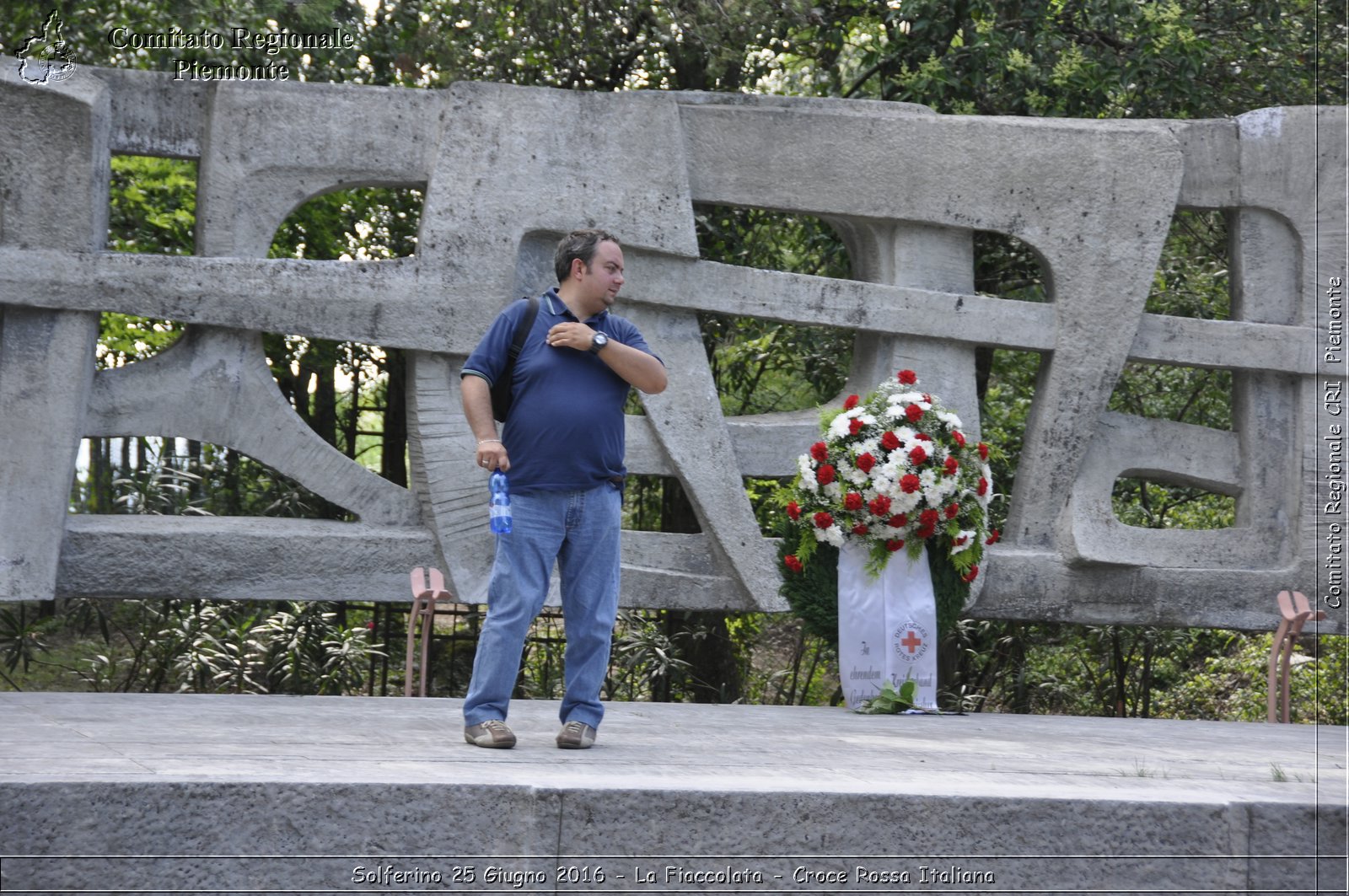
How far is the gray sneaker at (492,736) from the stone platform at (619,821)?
7 cm

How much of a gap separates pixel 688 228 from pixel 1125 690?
5515mm

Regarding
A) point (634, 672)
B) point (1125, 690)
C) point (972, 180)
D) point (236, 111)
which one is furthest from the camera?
point (1125, 690)

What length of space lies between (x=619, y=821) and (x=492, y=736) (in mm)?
932

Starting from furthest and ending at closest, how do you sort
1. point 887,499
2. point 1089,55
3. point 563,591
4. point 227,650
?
point 1089,55 → point 227,650 → point 887,499 → point 563,591

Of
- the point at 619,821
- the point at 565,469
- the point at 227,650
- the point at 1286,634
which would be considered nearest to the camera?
the point at 619,821

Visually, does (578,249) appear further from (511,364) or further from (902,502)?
(902,502)

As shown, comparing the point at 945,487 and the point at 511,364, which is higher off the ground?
the point at 511,364

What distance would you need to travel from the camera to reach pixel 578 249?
13.8 ft

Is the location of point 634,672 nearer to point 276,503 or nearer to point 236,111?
point 276,503

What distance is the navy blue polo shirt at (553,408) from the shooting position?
4.13 m

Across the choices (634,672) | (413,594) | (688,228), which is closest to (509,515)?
(413,594)

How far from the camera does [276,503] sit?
8.15 metres
